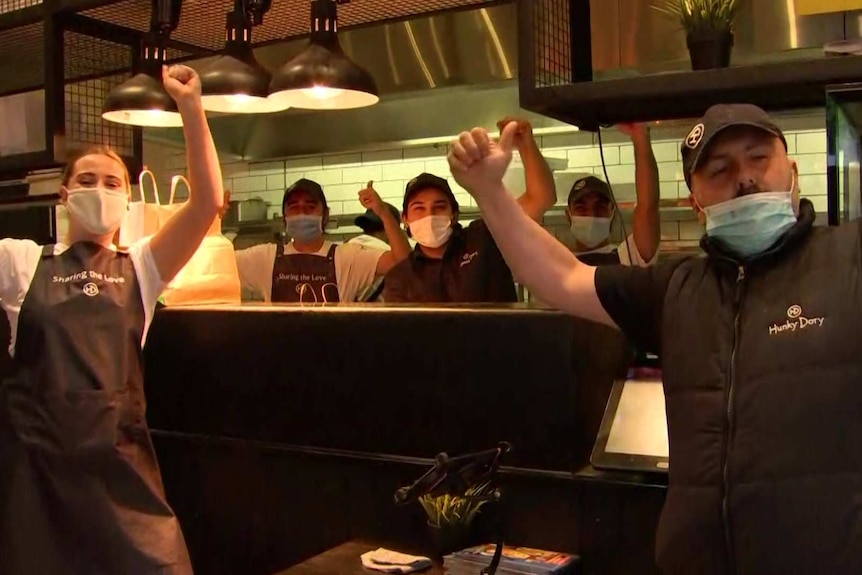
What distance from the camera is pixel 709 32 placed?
2348 mm

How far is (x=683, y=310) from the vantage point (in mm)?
1756

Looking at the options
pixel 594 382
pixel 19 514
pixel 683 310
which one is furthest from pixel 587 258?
pixel 19 514

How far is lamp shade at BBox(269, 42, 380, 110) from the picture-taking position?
2.62 meters

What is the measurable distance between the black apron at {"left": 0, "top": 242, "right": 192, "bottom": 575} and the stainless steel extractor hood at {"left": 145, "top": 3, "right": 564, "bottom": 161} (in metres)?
1.75

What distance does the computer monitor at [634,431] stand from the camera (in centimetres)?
230

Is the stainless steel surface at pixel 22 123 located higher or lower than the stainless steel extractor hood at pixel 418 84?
lower

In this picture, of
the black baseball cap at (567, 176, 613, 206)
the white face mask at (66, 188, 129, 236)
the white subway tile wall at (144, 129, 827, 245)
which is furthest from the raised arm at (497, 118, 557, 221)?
the white face mask at (66, 188, 129, 236)

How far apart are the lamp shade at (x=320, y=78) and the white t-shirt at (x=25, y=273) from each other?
0.58m

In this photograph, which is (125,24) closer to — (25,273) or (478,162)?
(25,273)

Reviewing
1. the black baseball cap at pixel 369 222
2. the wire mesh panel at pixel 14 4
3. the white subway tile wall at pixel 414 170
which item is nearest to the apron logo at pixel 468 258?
the white subway tile wall at pixel 414 170

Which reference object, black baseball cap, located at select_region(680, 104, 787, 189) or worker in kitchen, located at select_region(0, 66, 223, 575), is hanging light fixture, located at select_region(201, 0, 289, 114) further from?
black baseball cap, located at select_region(680, 104, 787, 189)

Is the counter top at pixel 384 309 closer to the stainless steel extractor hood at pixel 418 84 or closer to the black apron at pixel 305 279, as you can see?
the black apron at pixel 305 279

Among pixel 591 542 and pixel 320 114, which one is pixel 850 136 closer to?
pixel 591 542

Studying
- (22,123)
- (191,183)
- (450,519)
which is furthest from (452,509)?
(22,123)
